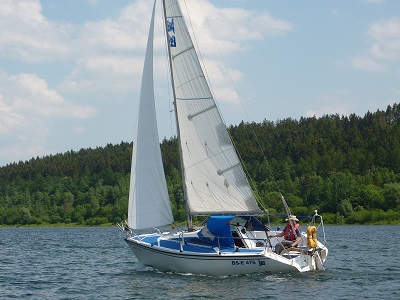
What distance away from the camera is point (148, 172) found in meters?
37.4

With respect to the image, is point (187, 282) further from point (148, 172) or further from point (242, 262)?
point (148, 172)

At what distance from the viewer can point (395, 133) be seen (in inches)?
6762

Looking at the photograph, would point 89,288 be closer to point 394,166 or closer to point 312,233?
point 312,233

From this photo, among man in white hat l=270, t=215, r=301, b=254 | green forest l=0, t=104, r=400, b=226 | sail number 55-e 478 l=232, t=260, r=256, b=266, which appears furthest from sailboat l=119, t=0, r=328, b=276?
green forest l=0, t=104, r=400, b=226

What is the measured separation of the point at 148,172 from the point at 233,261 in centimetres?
643

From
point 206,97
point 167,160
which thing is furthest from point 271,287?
point 167,160

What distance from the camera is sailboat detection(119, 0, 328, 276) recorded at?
1400 inches

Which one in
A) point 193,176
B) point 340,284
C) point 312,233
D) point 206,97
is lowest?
point 340,284

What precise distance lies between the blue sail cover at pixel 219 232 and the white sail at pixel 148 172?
2505mm

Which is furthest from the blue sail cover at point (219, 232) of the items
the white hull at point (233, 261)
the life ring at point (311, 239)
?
the life ring at point (311, 239)

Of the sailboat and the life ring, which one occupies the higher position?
the sailboat

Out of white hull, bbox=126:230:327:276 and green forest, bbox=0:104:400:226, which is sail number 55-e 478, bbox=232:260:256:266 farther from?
green forest, bbox=0:104:400:226

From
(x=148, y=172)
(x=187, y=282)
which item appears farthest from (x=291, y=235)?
(x=148, y=172)

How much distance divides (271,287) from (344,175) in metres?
112
